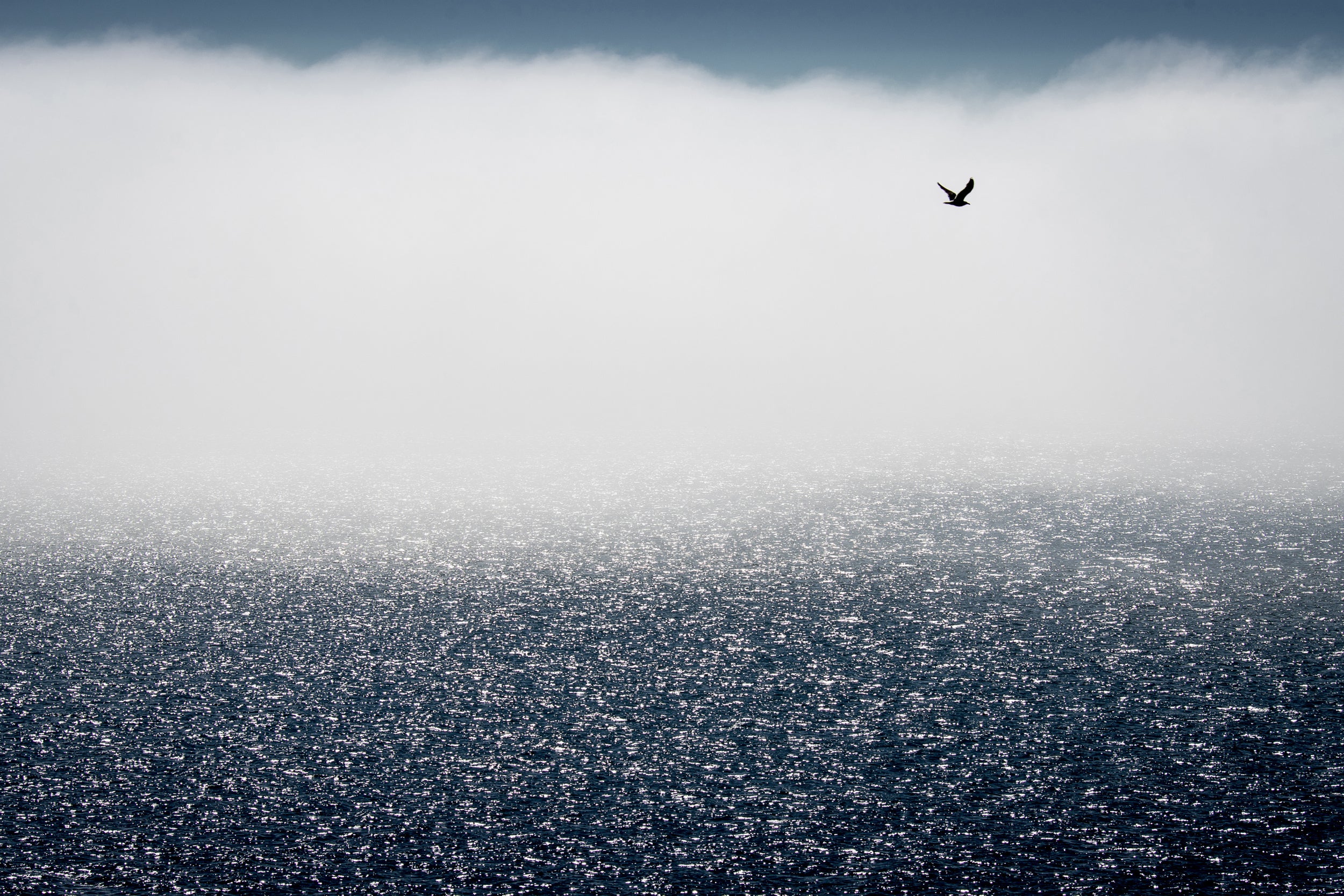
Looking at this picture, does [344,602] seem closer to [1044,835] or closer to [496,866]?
[496,866]

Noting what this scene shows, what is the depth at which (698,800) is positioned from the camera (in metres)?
64.4

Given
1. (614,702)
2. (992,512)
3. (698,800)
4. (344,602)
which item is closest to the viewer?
(698,800)

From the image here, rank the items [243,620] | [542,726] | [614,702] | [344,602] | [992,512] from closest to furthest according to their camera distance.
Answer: [542,726] → [614,702] → [243,620] → [344,602] → [992,512]

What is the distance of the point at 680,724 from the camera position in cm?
7800

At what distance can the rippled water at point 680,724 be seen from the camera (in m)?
56.6

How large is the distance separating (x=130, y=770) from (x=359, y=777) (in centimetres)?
1634

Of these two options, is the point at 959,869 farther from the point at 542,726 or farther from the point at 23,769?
the point at 23,769

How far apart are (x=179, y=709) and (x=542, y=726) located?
3146 cm

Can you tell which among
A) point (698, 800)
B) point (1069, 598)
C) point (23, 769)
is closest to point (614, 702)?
point (698, 800)

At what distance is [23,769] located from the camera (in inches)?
2643

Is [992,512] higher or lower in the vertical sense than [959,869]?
higher

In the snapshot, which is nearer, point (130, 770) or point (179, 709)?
point (130, 770)

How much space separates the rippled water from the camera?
186 ft

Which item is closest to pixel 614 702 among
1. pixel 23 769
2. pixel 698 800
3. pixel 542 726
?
pixel 542 726
